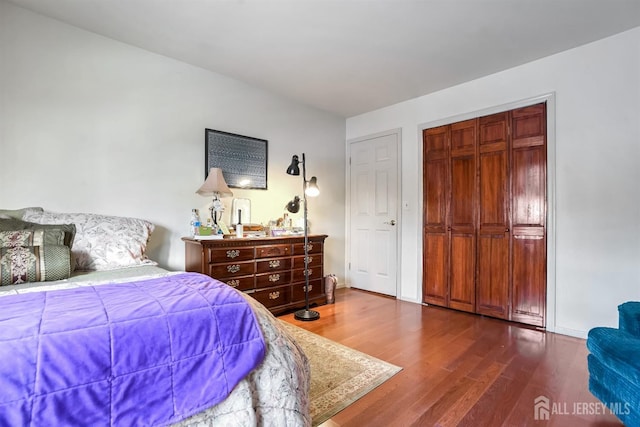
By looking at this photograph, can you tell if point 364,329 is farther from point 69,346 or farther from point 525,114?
point 525,114

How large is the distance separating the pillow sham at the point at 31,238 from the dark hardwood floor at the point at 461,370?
1861 millimetres

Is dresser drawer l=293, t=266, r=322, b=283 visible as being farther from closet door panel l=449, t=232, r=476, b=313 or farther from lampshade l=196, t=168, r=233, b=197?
closet door panel l=449, t=232, r=476, b=313

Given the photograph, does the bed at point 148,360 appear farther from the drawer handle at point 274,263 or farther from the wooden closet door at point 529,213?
the wooden closet door at point 529,213

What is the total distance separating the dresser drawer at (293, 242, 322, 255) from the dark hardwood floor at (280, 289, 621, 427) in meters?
0.67

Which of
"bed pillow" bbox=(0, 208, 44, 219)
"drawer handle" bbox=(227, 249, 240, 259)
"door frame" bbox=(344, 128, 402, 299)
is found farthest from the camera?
"door frame" bbox=(344, 128, 402, 299)

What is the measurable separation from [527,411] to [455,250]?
1.96m

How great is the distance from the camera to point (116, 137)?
2627 mm

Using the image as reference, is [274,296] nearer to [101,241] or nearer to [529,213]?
[101,241]

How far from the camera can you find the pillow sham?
168 centimetres

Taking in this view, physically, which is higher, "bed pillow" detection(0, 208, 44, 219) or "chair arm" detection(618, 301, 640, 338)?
"bed pillow" detection(0, 208, 44, 219)

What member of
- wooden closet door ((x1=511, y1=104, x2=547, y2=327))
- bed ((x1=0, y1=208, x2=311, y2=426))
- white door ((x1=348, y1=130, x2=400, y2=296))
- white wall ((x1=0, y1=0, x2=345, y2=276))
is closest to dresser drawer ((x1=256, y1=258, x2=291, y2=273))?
white wall ((x1=0, y1=0, x2=345, y2=276))

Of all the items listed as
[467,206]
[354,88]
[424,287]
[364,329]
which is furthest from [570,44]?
[364,329]

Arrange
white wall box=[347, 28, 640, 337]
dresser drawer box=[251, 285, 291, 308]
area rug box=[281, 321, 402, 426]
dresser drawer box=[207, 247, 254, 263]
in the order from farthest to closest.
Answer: dresser drawer box=[251, 285, 291, 308], dresser drawer box=[207, 247, 254, 263], white wall box=[347, 28, 640, 337], area rug box=[281, 321, 402, 426]

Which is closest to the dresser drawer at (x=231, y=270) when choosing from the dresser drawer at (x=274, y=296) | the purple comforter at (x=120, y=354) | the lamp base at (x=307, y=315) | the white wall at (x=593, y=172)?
the dresser drawer at (x=274, y=296)
